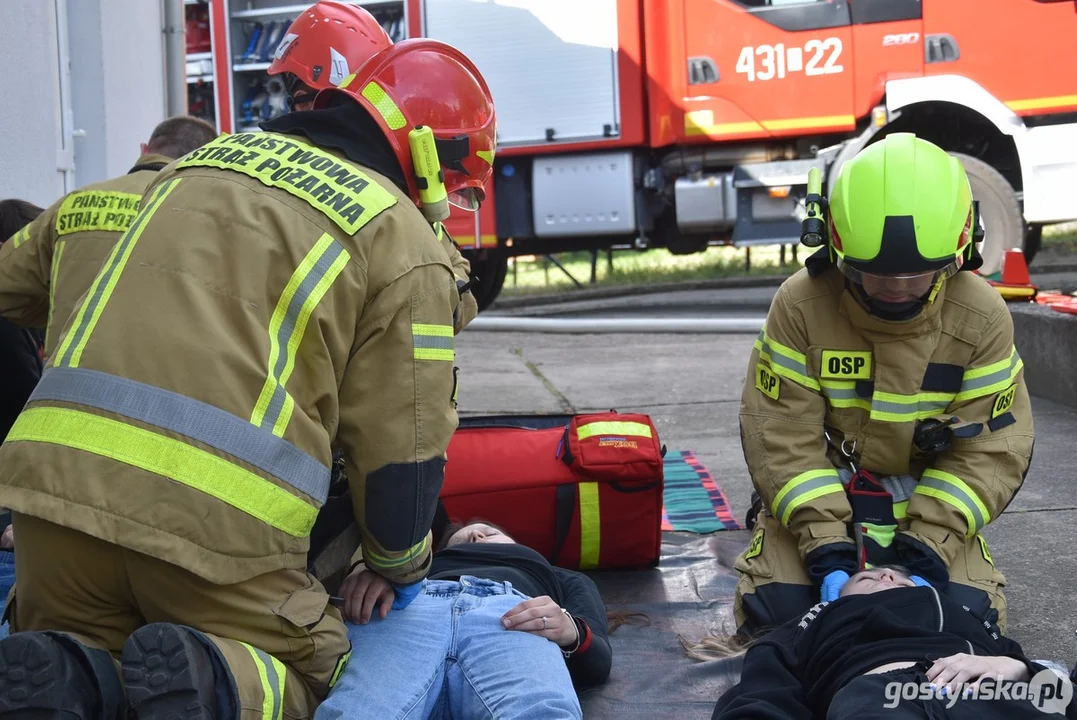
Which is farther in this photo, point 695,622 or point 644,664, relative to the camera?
point 695,622

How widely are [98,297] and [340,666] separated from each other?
2.75 ft

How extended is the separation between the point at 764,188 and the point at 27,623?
8.25 meters

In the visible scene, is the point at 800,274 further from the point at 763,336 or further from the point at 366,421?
the point at 366,421

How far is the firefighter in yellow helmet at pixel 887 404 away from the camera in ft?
9.80

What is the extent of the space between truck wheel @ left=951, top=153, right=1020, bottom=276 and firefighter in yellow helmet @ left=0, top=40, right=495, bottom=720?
294 inches

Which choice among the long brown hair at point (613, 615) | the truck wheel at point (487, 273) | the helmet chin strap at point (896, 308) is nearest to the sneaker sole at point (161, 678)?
the long brown hair at point (613, 615)

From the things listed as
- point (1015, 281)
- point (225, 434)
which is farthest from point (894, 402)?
point (1015, 281)

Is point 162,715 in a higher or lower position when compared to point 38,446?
lower

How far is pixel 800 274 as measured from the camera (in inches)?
132

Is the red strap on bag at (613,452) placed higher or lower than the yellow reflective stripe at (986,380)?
lower

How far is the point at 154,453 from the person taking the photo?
1.94m

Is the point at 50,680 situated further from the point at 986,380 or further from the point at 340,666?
the point at 986,380

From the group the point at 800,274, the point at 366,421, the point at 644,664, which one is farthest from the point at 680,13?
the point at 366,421

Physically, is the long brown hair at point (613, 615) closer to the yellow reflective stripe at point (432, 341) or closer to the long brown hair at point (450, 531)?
the long brown hair at point (450, 531)
